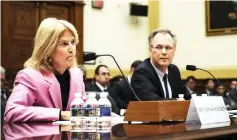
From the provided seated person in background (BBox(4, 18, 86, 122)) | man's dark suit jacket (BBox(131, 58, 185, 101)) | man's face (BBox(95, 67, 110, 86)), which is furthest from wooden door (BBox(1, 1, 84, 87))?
seated person in background (BBox(4, 18, 86, 122))

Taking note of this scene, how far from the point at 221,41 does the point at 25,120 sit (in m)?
8.51

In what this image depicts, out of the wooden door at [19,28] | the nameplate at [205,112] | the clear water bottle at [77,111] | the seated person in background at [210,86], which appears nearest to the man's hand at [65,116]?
the clear water bottle at [77,111]

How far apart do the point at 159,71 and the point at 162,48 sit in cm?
16

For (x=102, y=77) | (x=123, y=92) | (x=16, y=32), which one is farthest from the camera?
(x=16, y=32)

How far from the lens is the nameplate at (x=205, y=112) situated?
7.30ft

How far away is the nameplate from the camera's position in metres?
2.22

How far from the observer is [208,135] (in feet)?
5.98

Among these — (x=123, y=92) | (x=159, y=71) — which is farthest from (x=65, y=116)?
(x=123, y=92)

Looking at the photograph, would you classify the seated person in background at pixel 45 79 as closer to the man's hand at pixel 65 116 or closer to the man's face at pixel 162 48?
the man's hand at pixel 65 116

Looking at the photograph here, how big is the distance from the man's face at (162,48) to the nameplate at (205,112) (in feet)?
3.05

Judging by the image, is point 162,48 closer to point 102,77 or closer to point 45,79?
point 45,79

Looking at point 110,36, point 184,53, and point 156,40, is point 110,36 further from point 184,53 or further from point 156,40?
point 156,40

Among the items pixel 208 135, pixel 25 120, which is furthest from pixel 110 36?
pixel 208 135

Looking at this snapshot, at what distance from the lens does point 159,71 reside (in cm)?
330
